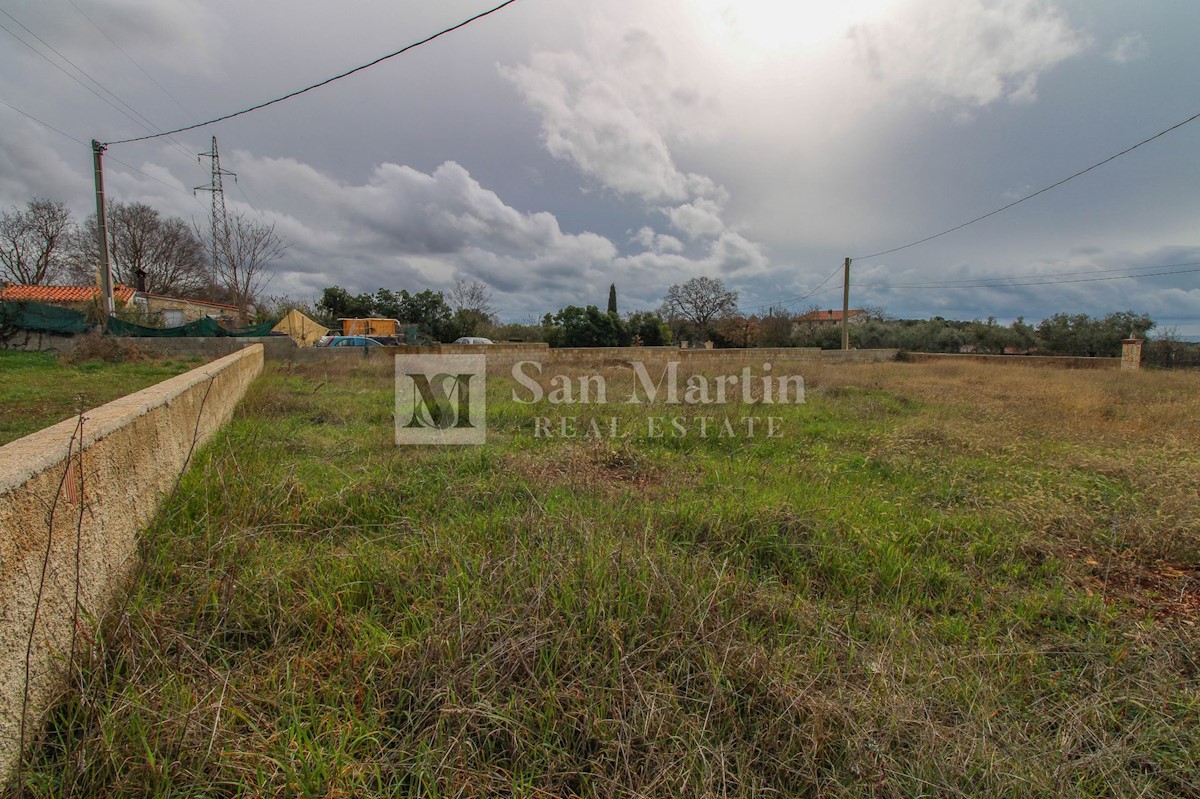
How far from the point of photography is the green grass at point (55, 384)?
445cm

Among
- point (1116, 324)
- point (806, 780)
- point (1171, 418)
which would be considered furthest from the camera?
point (1116, 324)

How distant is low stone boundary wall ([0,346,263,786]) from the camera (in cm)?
117

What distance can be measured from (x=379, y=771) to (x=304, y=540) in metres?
1.57

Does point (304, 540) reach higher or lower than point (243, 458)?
lower

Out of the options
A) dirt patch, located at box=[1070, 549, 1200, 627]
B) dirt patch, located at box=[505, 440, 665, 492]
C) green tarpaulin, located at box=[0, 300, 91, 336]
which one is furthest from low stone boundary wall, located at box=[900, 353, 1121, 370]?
green tarpaulin, located at box=[0, 300, 91, 336]

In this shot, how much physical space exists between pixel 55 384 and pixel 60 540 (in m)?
8.59

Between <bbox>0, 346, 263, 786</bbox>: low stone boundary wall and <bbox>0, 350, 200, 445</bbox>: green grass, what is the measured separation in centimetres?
36

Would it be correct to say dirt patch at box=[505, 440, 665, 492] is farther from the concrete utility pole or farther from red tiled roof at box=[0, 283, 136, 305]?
red tiled roof at box=[0, 283, 136, 305]

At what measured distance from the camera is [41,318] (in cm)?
1266

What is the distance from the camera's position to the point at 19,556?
1.20m

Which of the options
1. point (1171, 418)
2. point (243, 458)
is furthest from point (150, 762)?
point (1171, 418)

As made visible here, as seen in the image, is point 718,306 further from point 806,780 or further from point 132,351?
point 806,780

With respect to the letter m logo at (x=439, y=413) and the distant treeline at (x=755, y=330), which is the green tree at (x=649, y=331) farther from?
the letter m logo at (x=439, y=413)

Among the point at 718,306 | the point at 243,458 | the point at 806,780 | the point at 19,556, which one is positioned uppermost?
the point at 718,306
